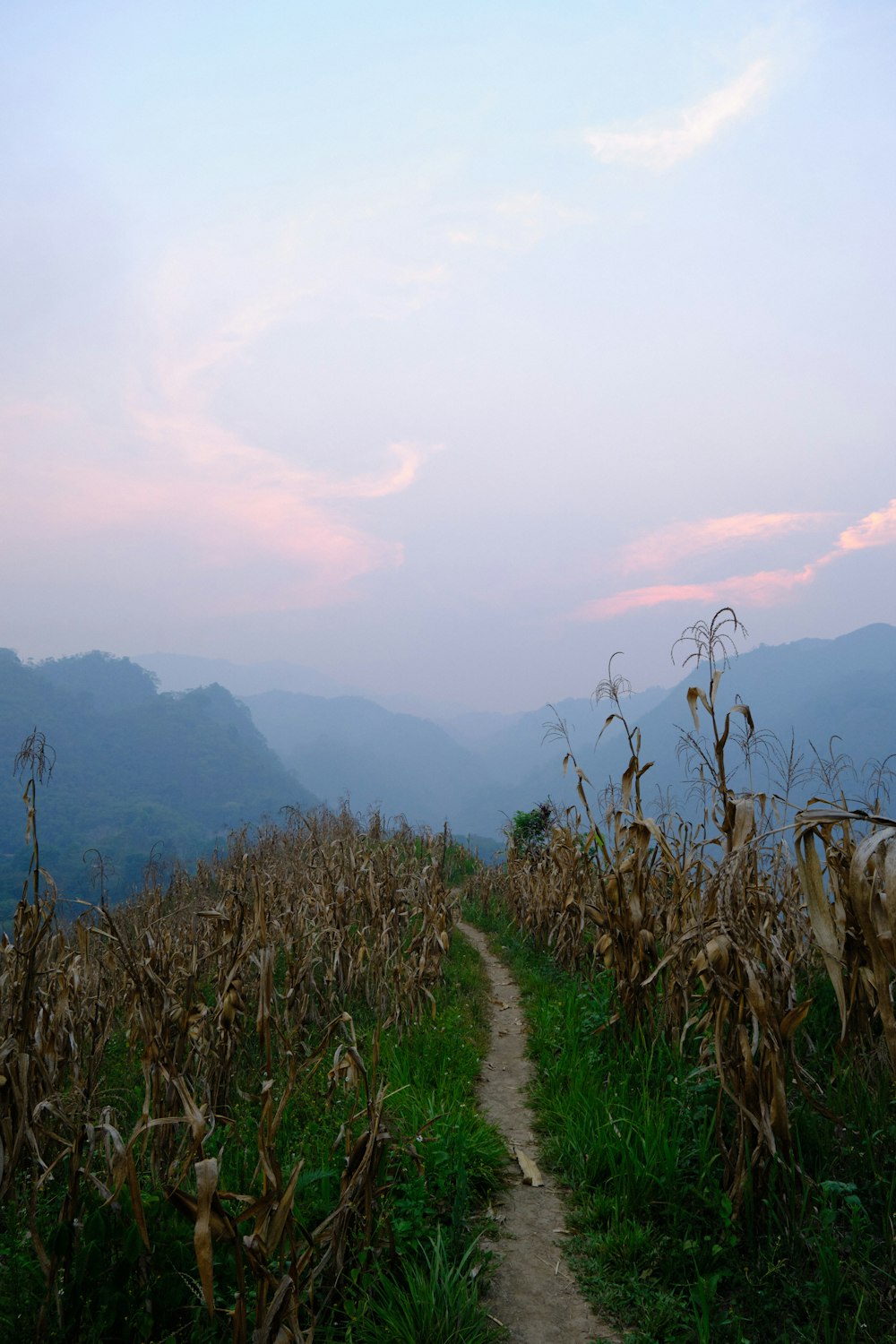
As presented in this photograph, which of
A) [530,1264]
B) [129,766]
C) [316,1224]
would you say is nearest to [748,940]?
[530,1264]

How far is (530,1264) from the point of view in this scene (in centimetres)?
344

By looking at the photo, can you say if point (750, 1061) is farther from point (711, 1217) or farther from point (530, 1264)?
point (530, 1264)

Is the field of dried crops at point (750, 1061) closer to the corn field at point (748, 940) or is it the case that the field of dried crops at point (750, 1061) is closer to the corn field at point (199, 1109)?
the corn field at point (748, 940)

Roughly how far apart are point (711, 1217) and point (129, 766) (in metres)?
140

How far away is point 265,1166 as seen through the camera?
2.28 metres

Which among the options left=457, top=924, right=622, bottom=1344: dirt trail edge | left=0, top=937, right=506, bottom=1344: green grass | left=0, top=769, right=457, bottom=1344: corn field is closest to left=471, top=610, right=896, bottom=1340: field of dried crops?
left=457, top=924, right=622, bottom=1344: dirt trail edge

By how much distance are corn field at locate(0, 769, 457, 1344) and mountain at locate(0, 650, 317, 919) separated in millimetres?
82787

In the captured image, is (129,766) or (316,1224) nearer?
(316,1224)

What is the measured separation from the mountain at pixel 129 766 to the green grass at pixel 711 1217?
283 feet

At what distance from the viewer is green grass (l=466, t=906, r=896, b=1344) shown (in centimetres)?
293

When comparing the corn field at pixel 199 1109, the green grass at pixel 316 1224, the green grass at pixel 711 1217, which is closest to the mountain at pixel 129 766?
the corn field at pixel 199 1109

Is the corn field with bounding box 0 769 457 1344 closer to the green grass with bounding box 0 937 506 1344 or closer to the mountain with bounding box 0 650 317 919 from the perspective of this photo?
the green grass with bounding box 0 937 506 1344

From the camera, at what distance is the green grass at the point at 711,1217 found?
2930 mm

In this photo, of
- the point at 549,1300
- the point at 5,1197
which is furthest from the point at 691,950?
the point at 5,1197
